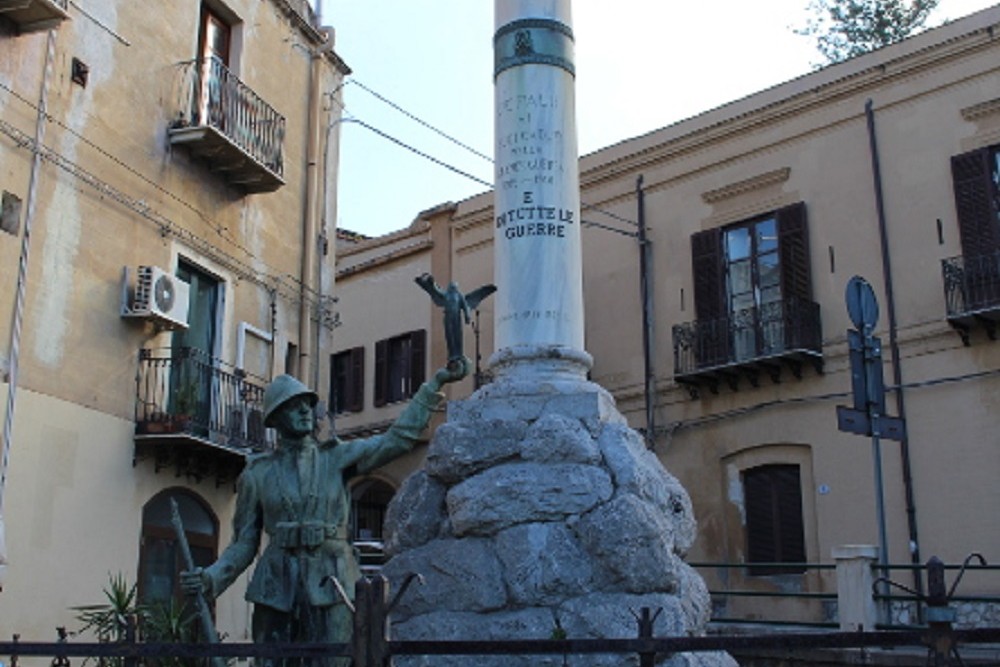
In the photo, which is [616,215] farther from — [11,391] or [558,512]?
[558,512]

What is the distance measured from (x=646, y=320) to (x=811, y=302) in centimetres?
344

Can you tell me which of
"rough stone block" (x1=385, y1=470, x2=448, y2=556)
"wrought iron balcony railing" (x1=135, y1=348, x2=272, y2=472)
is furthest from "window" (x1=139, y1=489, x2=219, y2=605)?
"rough stone block" (x1=385, y1=470, x2=448, y2=556)

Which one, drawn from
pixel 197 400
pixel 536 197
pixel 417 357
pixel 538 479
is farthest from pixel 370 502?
pixel 538 479

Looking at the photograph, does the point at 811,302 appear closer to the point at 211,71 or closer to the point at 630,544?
the point at 211,71

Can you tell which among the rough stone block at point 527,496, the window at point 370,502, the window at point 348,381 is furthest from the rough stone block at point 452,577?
the window at point 348,381

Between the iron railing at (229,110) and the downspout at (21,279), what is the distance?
2354 mm

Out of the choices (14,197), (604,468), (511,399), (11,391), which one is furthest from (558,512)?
(14,197)

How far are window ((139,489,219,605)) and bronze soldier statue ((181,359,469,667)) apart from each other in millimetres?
9086

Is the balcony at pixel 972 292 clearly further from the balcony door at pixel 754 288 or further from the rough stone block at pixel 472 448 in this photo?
the rough stone block at pixel 472 448

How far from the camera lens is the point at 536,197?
850 centimetres

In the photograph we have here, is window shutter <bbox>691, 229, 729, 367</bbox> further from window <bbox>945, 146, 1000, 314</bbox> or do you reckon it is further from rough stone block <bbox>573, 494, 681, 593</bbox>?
rough stone block <bbox>573, 494, 681, 593</bbox>

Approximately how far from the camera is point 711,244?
2109cm

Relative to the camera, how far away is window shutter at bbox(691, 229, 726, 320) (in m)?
20.7

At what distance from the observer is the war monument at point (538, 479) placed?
6816mm
